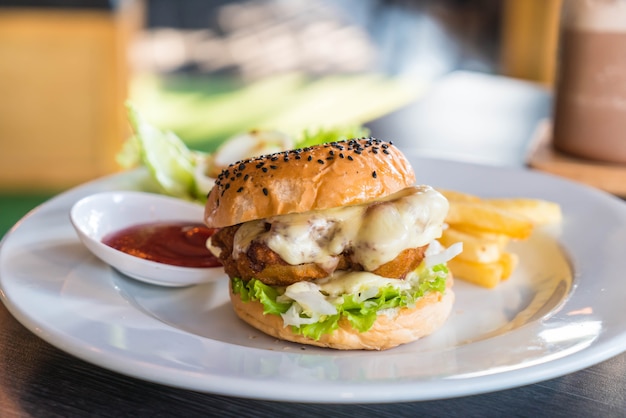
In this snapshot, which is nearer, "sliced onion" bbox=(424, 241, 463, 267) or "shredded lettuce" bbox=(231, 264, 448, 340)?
"shredded lettuce" bbox=(231, 264, 448, 340)

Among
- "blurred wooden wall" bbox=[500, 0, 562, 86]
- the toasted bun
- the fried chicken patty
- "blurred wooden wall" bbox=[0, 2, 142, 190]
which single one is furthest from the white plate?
"blurred wooden wall" bbox=[500, 0, 562, 86]

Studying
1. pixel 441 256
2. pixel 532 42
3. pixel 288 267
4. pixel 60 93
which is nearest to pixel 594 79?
pixel 441 256

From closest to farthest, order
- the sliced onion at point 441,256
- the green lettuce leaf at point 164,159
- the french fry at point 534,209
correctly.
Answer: the sliced onion at point 441,256 → the french fry at point 534,209 → the green lettuce leaf at point 164,159

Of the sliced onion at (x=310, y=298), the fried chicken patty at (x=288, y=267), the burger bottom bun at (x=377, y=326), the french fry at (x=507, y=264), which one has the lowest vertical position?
the french fry at (x=507, y=264)

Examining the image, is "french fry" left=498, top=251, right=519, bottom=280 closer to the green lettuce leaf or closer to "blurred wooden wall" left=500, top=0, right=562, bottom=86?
the green lettuce leaf

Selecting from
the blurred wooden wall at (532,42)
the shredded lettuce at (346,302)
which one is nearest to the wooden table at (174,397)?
the shredded lettuce at (346,302)

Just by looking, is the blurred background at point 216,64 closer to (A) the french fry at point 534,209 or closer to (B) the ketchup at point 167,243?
(A) the french fry at point 534,209

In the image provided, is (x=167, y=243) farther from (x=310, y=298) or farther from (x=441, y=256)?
(x=441, y=256)
